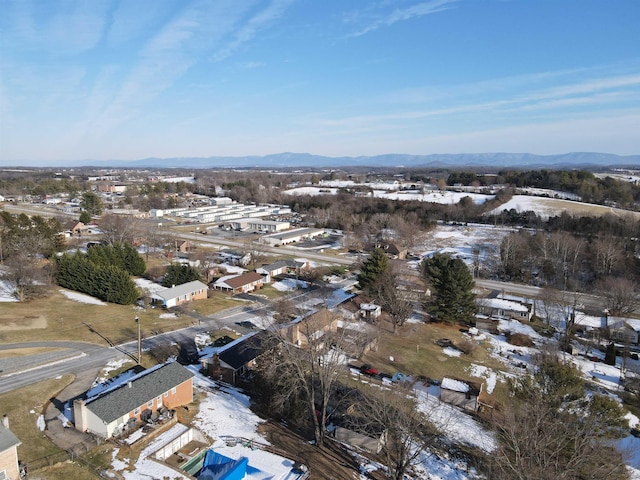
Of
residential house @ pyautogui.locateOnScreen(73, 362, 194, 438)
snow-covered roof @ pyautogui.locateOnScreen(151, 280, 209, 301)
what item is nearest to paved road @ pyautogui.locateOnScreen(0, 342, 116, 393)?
residential house @ pyautogui.locateOnScreen(73, 362, 194, 438)

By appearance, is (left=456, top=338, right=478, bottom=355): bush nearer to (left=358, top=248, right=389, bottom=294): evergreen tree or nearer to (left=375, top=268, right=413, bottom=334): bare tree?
(left=375, top=268, right=413, bottom=334): bare tree

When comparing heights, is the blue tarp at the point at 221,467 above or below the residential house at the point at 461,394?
above

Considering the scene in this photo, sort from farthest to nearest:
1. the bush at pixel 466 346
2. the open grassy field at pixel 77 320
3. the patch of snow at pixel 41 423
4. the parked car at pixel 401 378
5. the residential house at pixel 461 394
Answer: the bush at pixel 466 346 → the open grassy field at pixel 77 320 → the parked car at pixel 401 378 → the residential house at pixel 461 394 → the patch of snow at pixel 41 423

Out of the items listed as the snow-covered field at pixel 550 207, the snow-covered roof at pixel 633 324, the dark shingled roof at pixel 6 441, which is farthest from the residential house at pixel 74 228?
the snow-covered field at pixel 550 207

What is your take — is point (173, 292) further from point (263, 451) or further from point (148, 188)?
point (148, 188)

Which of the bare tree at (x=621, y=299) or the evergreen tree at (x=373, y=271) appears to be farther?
the evergreen tree at (x=373, y=271)

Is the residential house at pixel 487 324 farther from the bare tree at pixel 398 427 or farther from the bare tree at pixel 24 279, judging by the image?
the bare tree at pixel 24 279

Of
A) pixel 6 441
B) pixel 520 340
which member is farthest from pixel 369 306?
pixel 6 441
